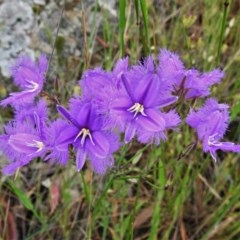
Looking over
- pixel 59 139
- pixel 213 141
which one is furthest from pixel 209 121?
pixel 59 139

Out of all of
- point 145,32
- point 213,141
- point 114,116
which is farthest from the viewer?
point 145,32

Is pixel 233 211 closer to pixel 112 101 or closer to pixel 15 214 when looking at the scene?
pixel 15 214

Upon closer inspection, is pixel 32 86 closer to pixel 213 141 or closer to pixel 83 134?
pixel 83 134

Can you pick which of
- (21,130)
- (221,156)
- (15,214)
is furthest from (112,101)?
(221,156)

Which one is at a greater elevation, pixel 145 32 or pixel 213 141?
pixel 145 32

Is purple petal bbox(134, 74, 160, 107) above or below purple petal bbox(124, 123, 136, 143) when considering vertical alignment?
above

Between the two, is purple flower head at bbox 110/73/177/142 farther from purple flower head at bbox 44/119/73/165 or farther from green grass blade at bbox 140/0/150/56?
green grass blade at bbox 140/0/150/56

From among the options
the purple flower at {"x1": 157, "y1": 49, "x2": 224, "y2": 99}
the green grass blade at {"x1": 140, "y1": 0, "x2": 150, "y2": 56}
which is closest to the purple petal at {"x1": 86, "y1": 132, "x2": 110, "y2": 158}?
the purple flower at {"x1": 157, "y1": 49, "x2": 224, "y2": 99}
